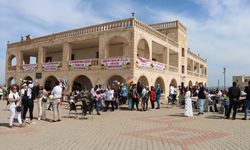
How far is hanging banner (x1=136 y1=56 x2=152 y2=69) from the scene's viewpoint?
21216 mm

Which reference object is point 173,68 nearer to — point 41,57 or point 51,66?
point 51,66

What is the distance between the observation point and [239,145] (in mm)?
7023

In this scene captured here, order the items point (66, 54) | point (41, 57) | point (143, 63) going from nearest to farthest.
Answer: point (143, 63)
point (66, 54)
point (41, 57)

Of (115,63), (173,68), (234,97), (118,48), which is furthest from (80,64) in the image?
(234,97)

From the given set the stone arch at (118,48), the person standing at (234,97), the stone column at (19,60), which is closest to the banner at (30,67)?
the stone column at (19,60)

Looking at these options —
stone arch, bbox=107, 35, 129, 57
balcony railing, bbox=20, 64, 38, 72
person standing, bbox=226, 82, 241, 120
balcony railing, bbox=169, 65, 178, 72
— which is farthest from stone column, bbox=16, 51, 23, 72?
person standing, bbox=226, 82, 241, 120

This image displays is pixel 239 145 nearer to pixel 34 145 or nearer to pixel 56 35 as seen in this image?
pixel 34 145

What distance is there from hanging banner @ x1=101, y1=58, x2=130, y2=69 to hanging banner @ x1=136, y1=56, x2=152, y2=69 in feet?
2.95

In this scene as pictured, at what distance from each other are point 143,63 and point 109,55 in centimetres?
499

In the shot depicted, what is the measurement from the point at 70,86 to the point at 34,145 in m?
18.5

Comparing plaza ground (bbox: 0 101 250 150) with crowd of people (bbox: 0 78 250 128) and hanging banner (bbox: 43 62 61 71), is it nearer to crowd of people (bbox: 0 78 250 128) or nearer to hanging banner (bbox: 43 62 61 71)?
crowd of people (bbox: 0 78 250 128)

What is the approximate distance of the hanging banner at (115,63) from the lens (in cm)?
2097

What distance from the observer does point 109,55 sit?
2578cm

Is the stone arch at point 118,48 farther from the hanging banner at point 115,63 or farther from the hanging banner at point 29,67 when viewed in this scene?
the hanging banner at point 29,67
